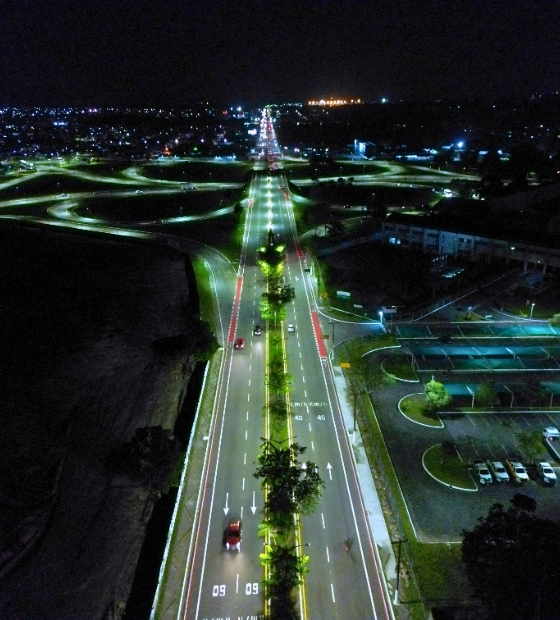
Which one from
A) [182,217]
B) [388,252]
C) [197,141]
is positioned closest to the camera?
[388,252]

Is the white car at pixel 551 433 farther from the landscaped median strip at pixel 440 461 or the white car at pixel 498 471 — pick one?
the landscaped median strip at pixel 440 461

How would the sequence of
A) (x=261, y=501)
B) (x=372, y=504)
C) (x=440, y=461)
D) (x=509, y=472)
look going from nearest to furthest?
(x=372, y=504)
(x=261, y=501)
(x=509, y=472)
(x=440, y=461)

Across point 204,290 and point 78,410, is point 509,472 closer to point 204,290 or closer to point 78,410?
point 78,410

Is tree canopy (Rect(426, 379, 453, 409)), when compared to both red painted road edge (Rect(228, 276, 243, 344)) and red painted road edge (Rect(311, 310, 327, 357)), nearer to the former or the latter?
red painted road edge (Rect(311, 310, 327, 357))

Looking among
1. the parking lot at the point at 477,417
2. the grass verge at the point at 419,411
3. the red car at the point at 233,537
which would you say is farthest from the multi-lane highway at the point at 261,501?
the grass verge at the point at 419,411

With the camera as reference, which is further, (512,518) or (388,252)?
(388,252)

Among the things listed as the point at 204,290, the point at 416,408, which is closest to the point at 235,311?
the point at 204,290

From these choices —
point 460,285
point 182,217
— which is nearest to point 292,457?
point 460,285

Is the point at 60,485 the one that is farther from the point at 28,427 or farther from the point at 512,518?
the point at 512,518
